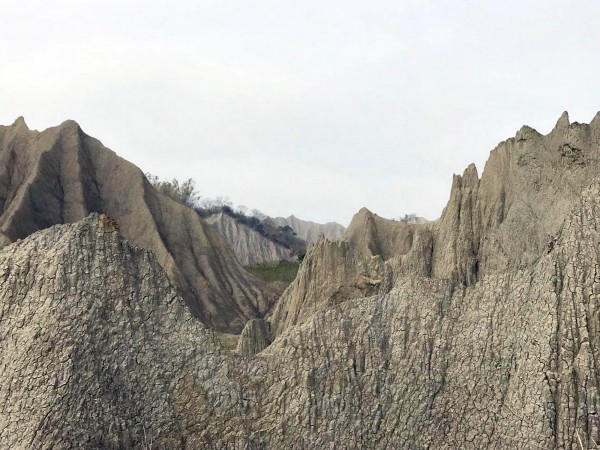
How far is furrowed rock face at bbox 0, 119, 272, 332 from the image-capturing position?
153ft

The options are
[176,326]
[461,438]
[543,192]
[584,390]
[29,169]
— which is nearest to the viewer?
[584,390]

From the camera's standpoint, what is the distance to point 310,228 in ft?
442

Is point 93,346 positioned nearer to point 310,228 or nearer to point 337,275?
point 337,275

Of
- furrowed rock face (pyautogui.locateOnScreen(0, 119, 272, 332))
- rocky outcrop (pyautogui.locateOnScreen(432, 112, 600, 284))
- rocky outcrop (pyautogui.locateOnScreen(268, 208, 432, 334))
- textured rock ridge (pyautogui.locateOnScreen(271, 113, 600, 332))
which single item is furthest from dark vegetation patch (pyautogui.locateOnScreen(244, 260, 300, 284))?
rocky outcrop (pyautogui.locateOnScreen(432, 112, 600, 284))

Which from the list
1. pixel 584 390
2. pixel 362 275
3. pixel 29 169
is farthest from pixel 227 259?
pixel 584 390

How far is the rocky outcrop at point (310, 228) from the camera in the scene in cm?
12694

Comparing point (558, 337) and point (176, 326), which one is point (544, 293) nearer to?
point (558, 337)

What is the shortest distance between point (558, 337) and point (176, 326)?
25.3 ft

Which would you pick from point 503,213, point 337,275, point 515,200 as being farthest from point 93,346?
point 337,275

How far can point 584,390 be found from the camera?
47.3 ft

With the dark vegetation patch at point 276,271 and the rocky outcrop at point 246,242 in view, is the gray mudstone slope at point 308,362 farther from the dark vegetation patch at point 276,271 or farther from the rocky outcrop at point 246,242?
the rocky outcrop at point 246,242

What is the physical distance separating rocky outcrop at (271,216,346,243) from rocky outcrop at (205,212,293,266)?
33188mm

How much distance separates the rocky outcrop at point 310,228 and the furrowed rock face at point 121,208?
7135 centimetres

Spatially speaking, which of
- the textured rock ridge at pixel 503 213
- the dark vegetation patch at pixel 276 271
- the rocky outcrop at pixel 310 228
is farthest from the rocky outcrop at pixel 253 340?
the rocky outcrop at pixel 310 228
